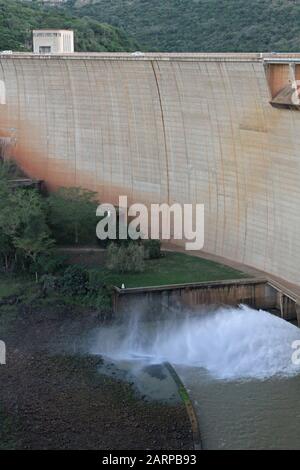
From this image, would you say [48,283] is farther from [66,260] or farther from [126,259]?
[126,259]

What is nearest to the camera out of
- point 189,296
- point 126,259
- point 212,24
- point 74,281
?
point 189,296

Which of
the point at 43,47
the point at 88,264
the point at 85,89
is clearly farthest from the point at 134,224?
the point at 43,47

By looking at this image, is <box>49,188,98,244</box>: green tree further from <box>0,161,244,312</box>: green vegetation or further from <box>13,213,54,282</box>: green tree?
<box>13,213,54,282</box>: green tree

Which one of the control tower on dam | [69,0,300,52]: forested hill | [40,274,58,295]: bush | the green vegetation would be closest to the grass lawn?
the green vegetation

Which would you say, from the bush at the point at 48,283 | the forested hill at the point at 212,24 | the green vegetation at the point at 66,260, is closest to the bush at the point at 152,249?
the green vegetation at the point at 66,260

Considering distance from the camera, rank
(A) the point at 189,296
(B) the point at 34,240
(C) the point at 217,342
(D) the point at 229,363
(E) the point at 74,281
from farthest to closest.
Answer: (B) the point at 34,240 < (E) the point at 74,281 < (A) the point at 189,296 < (C) the point at 217,342 < (D) the point at 229,363

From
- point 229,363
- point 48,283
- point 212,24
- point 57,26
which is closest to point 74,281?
point 48,283

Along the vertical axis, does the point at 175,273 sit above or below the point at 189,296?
above
